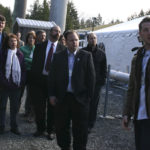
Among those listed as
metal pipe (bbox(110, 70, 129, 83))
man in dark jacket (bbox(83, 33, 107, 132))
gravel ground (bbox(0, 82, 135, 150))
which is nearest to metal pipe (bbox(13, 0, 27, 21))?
metal pipe (bbox(110, 70, 129, 83))

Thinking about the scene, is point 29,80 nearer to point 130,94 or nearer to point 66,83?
point 66,83

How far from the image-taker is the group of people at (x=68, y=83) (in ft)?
8.41

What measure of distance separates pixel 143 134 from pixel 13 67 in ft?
9.65

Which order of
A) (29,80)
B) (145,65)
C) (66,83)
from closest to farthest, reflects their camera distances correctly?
(145,65) < (66,83) < (29,80)

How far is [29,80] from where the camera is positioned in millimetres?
5168

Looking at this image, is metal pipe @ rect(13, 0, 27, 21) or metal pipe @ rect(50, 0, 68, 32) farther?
metal pipe @ rect(13, 0, 27, 21)

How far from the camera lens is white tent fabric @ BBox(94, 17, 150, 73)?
36.3 ft

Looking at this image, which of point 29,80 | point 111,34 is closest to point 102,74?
point 29,80

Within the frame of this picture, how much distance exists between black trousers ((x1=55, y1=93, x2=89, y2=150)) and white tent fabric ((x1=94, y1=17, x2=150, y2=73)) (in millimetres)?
7109

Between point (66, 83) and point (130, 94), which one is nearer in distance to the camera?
point (130, 94)

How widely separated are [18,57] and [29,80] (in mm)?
568

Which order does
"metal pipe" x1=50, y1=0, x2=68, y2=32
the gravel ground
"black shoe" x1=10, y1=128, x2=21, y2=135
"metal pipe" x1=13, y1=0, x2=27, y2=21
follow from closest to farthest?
1. the gravel ground
2. "black shoe" x1=10, y1=128, x2=21, y2=135
3. "metal pipe" x1=50, y1=0, x2=68, y2=32
4. "metal pipe" x1=13, y1=0, x2=27, y2=21

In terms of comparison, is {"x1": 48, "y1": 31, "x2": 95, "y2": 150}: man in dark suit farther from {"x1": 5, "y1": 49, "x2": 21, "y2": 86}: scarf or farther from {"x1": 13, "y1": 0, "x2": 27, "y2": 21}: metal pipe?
{"x1": 13, "y1": 0, "x2": 27, "y2": 21}: metal pipe

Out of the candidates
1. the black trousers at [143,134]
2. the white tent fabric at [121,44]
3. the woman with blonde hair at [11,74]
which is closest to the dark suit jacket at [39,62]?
the woman with blonde hair at [11,74]
